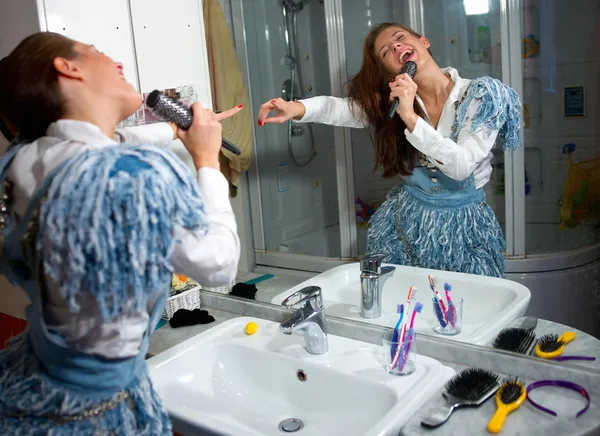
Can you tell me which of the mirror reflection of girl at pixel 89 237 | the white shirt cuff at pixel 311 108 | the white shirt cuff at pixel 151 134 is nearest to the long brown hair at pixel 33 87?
the mirror reflection of girl at pixel 89 237

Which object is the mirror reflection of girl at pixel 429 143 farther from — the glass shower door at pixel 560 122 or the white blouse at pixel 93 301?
the white blouse at pixel 93 301

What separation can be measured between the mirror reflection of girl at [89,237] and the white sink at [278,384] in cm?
30

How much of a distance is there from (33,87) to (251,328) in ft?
2.71

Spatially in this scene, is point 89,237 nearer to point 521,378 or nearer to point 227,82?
point 521,378

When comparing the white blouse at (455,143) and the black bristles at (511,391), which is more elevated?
the white blouse at (455,143)

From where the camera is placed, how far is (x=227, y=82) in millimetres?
1632

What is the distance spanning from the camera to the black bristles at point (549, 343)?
121cm

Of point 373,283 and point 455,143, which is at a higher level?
point 455,143

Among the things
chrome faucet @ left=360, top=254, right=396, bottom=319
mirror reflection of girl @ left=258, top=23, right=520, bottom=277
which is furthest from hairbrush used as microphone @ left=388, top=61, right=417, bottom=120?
chrome faucet @ left=360, top=254, right=396, bottom=319

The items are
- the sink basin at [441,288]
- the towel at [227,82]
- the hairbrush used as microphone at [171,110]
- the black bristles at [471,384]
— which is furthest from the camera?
the towel at [227,82]

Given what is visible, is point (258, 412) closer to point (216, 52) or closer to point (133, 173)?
point (133, 173)

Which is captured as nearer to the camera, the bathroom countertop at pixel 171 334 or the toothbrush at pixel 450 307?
the toothbrush at pixel 450 307

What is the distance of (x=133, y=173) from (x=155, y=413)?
412 millimetres

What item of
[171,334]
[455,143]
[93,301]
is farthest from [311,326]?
[93,301]
